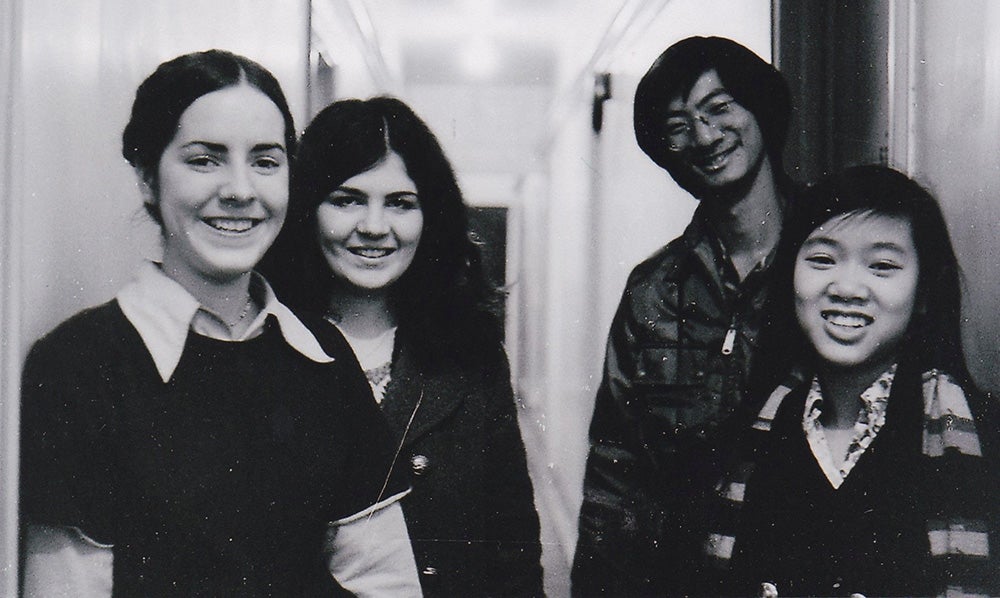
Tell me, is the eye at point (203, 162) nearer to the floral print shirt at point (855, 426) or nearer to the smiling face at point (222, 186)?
the smiling face at point (222, 186)

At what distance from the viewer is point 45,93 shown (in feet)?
4.05

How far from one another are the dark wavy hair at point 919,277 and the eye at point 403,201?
51 cm

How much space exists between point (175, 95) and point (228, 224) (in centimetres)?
19

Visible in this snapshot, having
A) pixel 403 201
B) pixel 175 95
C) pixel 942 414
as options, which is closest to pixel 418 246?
pixel 403 201

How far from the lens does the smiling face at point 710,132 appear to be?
1257 millimetres

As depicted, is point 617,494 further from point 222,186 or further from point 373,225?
point 222,186

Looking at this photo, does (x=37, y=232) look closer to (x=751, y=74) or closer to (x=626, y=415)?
(x=626, y=415)

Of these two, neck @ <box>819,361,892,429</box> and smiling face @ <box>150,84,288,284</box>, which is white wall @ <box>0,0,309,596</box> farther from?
neck @ <box>819,361,892,429</box>

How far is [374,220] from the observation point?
125 centimetres

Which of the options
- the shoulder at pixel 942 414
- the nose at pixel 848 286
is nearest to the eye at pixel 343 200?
the nose at pixel 848 286

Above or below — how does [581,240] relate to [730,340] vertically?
above

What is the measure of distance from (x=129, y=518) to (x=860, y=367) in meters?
1.02

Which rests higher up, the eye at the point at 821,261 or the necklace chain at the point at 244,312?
the eye at the point at 821,261

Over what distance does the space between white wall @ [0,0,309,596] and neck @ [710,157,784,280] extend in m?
0.61
